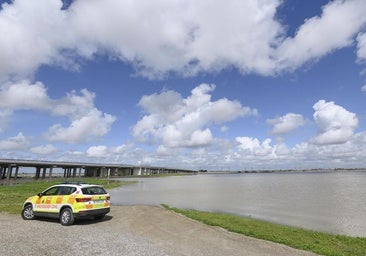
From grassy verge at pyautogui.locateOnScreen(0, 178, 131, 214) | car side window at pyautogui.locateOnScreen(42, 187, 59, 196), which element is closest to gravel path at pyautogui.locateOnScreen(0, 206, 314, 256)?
car side window at pyautogui.locateOnScreen(42, 187, 59, 196)

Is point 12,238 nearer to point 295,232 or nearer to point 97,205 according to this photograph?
point 97,205

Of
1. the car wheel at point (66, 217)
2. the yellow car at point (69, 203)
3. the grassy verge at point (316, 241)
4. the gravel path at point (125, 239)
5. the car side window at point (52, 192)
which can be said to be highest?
the car side window at point (52, 192)

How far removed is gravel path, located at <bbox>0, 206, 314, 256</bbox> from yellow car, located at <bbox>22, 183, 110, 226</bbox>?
1.72ft

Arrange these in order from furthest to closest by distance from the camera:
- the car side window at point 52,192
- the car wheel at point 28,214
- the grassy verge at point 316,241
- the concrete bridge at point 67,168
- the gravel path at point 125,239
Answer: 1. the concrete bridge at point 67,168
2. the car wheel at point 28,214
3. the car side window at point 52,192
4. the grassy verge at point 316,241
5. the gravel path at point 125,239

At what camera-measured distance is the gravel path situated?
11.0 m

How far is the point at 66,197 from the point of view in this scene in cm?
1673

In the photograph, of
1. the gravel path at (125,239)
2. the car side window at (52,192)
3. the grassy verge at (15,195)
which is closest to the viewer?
the gravel path at (125,239)

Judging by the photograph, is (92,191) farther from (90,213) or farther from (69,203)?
(69,203)

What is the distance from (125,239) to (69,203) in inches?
207

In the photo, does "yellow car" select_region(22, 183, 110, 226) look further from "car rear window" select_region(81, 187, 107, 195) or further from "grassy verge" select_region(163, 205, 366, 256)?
"grassy verge" select_region(163, 205, 366, 256)

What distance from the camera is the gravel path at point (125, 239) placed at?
10953 mm

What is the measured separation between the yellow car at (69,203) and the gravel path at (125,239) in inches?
20.6

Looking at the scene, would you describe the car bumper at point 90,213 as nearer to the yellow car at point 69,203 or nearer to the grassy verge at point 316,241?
the yellow car at point 69,203

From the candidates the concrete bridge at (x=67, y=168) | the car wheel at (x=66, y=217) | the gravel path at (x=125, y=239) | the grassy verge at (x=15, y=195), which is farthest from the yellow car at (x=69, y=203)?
the concrete bridge at (x=67, y=168)
